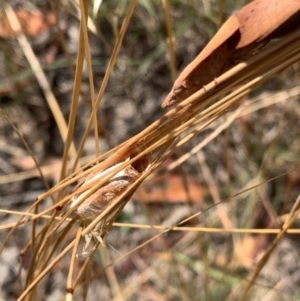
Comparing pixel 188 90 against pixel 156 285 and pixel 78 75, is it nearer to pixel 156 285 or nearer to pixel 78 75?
pixel 78 75

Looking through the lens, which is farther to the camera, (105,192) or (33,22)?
(33,22)

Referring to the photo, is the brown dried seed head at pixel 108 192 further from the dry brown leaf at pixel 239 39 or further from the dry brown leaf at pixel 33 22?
the dry brown leaf at pixel 33 22

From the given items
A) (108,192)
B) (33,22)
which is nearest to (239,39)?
(108,192)

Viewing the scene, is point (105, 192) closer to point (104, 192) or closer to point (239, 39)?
point (104, 192)

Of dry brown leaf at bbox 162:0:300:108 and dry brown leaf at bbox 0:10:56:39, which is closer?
dry brown leaf at bbox 162:0:300:108

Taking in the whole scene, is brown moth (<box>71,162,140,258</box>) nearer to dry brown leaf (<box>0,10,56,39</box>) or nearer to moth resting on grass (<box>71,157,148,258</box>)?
moth resting on grass (<box>71,157,148,258</box>)

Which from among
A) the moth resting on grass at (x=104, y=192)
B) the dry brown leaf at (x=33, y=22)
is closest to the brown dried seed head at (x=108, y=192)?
the moth resting on grass at (x=104, y=192)

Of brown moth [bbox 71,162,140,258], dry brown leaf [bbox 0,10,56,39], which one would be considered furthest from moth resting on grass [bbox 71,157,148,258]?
dry brown leaf [bbox 0,10,56,39]

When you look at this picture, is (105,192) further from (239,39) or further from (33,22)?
(33,22)

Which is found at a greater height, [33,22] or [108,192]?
[33,22]
